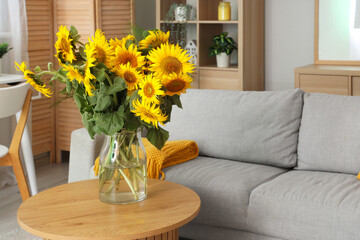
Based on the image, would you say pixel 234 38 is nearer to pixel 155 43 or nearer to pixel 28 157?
pixel 28 157

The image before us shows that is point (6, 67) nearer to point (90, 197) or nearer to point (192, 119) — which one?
point (192, 119)

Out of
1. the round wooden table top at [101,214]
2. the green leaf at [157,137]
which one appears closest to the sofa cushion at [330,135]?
the round wooden table top at [101,214]

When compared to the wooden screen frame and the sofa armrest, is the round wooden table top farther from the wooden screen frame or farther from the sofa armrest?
the wooden screen frame

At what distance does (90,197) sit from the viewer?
1.99 metres

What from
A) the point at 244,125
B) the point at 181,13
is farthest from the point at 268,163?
the point at 181,13

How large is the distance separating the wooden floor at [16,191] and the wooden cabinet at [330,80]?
182cm

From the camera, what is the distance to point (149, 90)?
5.52ft

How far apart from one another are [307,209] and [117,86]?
3.04 ft

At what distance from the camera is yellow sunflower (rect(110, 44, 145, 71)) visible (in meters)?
1.79

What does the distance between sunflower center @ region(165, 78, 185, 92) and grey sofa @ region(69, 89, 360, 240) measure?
2.42 ft

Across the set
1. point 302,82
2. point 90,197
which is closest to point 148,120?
point 90,197

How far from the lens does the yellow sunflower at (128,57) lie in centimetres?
179

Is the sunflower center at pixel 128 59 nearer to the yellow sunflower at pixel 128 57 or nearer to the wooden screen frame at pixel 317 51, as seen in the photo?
the yellow sunflower at pixel 128 57

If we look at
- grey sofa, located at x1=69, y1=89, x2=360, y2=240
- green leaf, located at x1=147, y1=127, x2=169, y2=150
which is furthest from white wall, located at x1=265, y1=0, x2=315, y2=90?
green leaf, located at x1=147, y1=127, x2=169, y2=150
